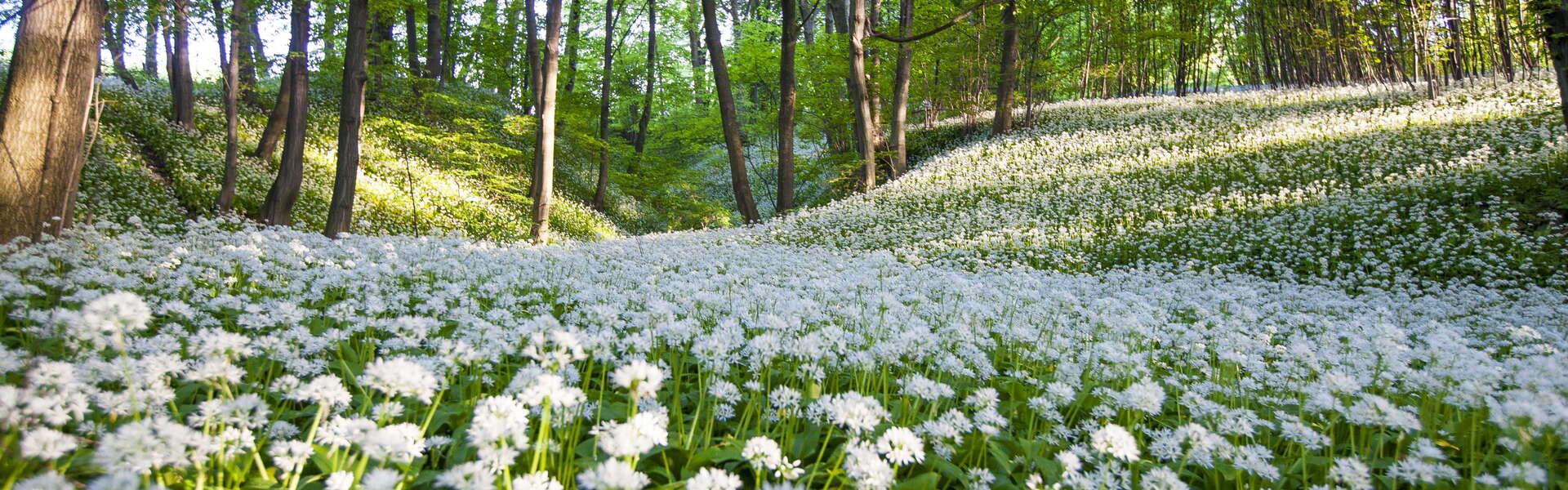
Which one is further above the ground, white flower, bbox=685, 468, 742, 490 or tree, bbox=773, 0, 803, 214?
tree, bbox=773, 0, 803, 214

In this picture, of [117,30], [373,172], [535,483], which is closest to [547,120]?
[373,172]

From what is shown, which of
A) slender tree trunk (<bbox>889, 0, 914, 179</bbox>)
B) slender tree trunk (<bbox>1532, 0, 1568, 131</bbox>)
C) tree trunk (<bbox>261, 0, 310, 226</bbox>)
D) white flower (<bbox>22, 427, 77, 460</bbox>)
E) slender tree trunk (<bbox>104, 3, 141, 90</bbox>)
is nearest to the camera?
white flower (<bbox>22, 427, 77, 460</bbox>)

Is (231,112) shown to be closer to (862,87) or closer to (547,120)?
(547,120)

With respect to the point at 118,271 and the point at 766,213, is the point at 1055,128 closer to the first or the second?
the point at 766,213

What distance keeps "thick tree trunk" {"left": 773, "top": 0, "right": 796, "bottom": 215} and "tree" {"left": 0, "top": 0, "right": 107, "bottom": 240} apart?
13097 millimetres

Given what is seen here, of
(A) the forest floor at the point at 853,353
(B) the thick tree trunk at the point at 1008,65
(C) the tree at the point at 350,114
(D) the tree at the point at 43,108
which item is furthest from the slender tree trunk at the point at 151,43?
(B) the thick tree trunk at the point at 1008,65

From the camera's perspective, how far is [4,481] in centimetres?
169

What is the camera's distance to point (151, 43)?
1783cm

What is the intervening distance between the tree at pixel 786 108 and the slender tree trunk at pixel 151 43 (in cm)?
1172

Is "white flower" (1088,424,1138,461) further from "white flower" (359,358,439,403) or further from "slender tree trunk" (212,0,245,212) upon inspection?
"slender tree trunk" (212,0,245,212)

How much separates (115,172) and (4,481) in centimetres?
1362

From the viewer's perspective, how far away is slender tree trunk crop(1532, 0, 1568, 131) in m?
8.56

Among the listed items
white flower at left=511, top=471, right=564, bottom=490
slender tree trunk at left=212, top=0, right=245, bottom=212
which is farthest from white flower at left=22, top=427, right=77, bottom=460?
slender tree trunk at left=212, top=0, right=245, bottom=212

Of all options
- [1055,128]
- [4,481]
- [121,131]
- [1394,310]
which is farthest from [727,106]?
[4,481]
